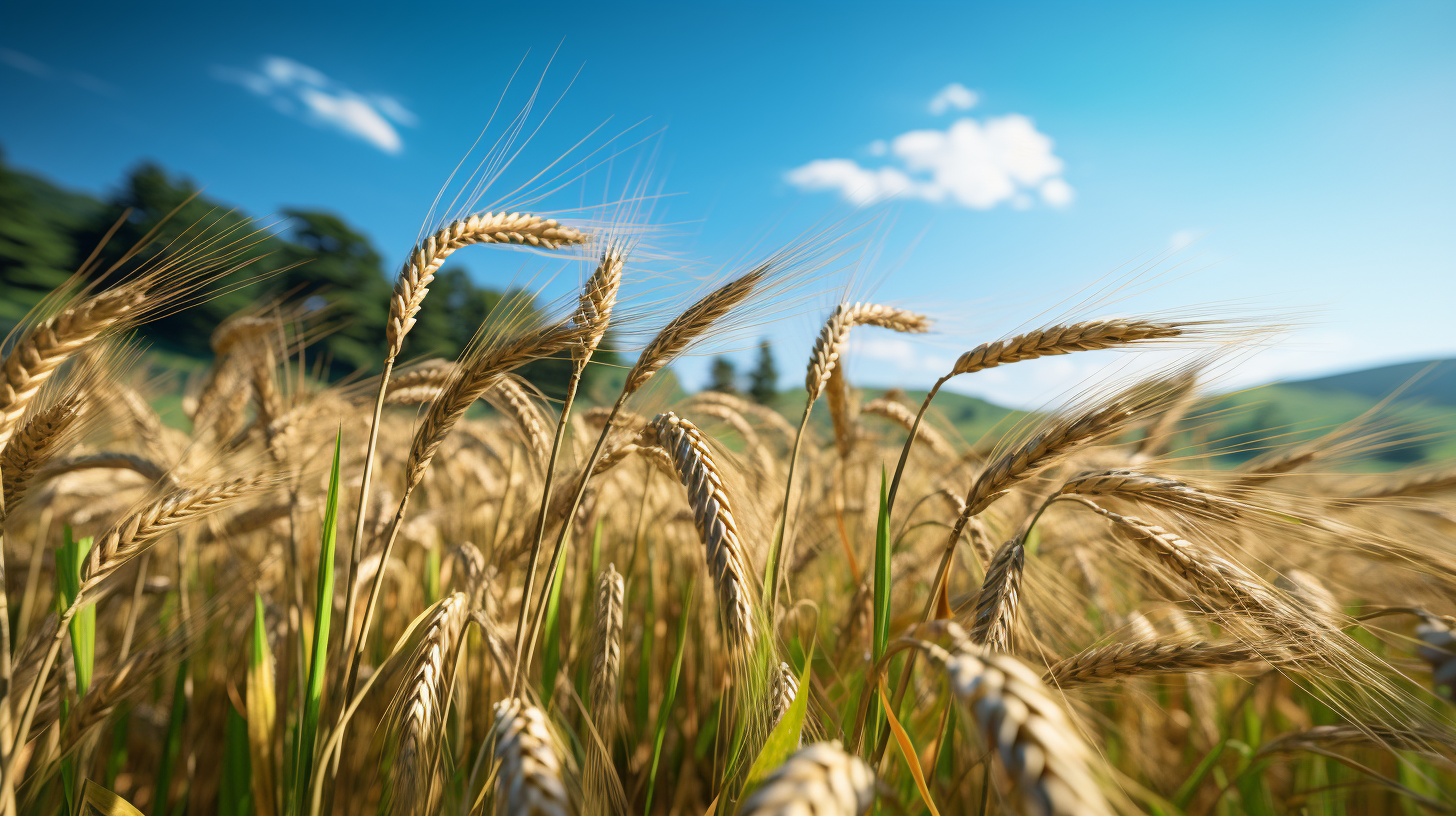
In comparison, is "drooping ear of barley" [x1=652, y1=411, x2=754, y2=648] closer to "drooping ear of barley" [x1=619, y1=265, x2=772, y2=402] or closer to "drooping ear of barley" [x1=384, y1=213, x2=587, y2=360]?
"drooping ear of barley" [x1=619, y1=265, x2=772, y2=402]

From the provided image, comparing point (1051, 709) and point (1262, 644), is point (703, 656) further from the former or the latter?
point (1051, 709)

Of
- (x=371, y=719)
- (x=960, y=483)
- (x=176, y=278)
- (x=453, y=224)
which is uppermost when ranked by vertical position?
(x=453, y=224)

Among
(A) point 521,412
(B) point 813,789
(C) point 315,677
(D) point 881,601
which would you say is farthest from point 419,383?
(B) point 813,789

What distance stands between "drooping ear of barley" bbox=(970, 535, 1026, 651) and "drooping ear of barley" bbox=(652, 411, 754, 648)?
1.30ft

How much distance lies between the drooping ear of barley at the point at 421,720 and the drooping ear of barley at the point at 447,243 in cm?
50

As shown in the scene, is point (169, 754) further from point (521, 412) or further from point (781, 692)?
point (781, 692)

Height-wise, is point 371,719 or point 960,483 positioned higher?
point 960,483

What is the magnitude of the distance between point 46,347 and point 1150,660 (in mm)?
1939

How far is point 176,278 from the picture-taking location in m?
1.12

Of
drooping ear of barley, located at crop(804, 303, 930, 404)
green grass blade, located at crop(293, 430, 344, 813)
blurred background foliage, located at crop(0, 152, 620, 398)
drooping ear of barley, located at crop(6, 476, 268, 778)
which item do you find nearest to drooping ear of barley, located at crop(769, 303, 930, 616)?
drooping ear of barley, located at crop(804, 303, 930, 404)

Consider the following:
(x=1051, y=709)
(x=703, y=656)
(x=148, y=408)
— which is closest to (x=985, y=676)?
(x=1051, y=709)

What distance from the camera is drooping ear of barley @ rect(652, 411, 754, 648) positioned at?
0.85 metres

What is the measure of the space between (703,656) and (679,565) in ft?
3.33

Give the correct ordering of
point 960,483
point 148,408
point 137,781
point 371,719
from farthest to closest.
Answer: point 148,408, point 960,483, point 137,781, point 371,719
